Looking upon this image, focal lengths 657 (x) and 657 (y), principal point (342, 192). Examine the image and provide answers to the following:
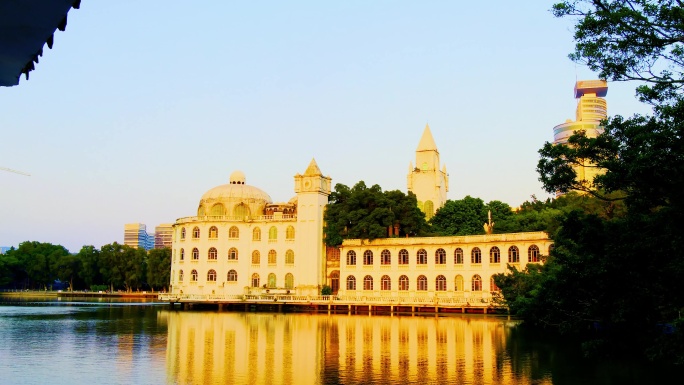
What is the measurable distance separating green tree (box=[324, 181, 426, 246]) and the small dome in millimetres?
13162

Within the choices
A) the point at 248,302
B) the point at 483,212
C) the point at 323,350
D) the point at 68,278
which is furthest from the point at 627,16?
the point at 68,278

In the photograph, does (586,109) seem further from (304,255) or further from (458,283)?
(304,255)

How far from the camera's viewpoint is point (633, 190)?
52.6ft

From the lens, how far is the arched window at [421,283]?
63.6m

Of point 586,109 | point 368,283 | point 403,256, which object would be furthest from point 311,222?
point 586,109

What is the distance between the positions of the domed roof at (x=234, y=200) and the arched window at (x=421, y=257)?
752 inches

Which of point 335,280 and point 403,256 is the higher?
point 403,256

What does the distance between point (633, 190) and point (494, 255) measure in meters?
44.8

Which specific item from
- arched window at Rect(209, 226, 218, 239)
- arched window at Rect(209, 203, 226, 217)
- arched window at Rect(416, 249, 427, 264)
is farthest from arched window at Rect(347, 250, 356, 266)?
arched window at Rect(209, 203, 226, 217)

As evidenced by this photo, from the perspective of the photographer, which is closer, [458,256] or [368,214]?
[458,256]

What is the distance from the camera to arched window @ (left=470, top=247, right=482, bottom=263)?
2391 inches

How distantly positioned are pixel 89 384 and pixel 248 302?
41.4 meters

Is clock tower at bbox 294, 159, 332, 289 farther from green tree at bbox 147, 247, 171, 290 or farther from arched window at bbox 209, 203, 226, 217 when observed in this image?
green tree at bbox 147, 247, 171, 290

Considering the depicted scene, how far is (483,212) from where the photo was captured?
73062 mm
